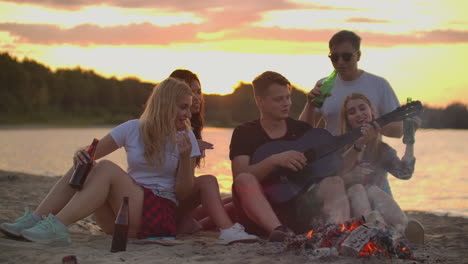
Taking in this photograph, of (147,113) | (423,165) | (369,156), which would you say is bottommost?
(423,165)

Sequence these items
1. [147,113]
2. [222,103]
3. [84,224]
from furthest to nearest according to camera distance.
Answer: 1. [222,103]
2. [84,224]
3. [147,113]

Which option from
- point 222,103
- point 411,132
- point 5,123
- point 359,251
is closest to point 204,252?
point 359,251

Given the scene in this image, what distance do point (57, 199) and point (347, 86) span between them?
2.69 m

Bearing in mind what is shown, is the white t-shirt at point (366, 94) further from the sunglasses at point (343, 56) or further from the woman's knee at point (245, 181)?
the woman's knee at point (245, 181)

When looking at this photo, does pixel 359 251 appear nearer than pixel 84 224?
Yes

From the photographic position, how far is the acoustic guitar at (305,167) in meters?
5.13

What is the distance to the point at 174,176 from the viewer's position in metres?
4.99

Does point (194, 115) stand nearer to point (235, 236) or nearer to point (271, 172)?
point (271, 172)

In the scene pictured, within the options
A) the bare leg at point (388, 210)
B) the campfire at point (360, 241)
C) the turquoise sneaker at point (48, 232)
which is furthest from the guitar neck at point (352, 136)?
the turquoise sneaker at point (48, 232)

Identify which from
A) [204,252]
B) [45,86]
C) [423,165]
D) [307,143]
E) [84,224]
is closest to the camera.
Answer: [204,252]

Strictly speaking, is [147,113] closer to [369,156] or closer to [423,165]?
[369,156]

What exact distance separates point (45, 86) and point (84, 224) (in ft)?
138

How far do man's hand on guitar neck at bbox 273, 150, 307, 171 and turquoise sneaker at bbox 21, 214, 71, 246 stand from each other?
1725 millimetres

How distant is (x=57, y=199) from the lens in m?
4.81
